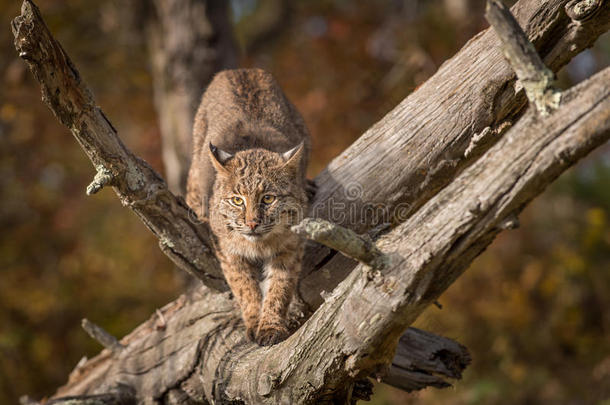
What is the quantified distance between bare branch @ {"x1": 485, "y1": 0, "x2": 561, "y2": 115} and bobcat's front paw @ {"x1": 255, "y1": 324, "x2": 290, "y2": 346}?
8.94ft

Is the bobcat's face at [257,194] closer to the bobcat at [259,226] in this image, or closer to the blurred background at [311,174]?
the bobcat at [259,226]

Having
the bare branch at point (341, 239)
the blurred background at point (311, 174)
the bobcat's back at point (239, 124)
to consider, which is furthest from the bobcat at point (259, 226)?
the blurred background at point (311, 174)

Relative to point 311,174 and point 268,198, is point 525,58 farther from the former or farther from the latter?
point 311,174

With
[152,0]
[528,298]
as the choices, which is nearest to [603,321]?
[528,298]

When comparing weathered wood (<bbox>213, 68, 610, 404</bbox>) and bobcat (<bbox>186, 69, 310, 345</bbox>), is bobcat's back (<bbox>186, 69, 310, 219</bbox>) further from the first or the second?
weathered wood (<bbox>213, 68, 610, 404</bbox>)

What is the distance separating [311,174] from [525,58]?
8152mm

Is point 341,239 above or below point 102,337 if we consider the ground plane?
below

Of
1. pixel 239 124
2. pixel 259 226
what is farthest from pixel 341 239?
pixel 239 124

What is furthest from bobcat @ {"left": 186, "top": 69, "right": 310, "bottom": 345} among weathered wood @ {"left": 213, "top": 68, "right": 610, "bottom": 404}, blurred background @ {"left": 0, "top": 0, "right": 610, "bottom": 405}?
blurred background @ {"left": 0, "top": 0, "right": 610, "bottom": 405}

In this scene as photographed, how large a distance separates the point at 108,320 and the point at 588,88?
10415 mm

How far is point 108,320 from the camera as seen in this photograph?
11102 mm

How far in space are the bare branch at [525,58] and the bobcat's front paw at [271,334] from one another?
107 inches

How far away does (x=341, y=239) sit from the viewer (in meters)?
2.83

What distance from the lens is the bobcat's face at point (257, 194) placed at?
4.74 meters
